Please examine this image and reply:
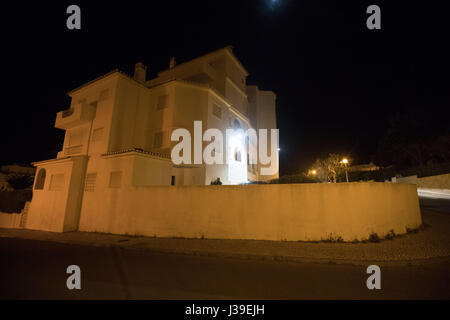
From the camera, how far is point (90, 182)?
12203 millimetres

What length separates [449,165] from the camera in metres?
21.8

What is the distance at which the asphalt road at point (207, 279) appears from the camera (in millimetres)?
3775

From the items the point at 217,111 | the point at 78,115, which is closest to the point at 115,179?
the point at 78,115

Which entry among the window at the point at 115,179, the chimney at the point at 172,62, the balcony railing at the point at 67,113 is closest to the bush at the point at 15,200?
the balcony railing at the point at 67,113

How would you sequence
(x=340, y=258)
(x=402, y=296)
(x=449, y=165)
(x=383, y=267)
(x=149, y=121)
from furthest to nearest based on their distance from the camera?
(x=449, y=165), (x=149, y=121), (x=340, y=258), (x=383, y=267), (x=402, y=296)

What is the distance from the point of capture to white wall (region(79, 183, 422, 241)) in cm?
Answer: 727

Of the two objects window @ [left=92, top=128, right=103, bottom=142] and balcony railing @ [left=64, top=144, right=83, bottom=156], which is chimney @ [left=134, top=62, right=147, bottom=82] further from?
balcony railing @ [left=64, top=144, right=83, bottom=156]

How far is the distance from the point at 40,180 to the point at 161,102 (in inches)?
416

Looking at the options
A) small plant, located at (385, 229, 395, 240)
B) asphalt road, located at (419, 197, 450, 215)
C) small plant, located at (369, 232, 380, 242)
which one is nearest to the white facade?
small plant, located at (369, 232, 380, 242)

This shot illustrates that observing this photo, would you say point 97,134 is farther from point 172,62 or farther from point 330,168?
point 330,168

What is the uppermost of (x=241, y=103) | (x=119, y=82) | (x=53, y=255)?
(x=241, y=103)
